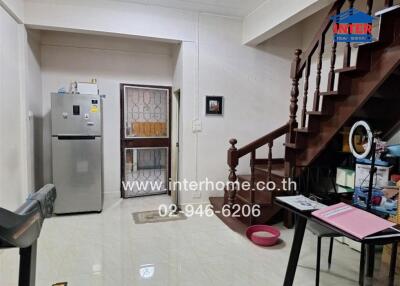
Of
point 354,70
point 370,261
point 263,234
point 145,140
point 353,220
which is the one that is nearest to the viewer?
point 353,220

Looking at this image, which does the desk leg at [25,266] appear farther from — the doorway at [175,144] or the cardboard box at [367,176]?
the doorway at [175,144]

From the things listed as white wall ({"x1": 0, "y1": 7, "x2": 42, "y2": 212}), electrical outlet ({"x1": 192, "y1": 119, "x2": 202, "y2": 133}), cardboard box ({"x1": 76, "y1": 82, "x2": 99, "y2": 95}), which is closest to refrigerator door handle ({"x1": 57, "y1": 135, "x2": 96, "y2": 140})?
white wall ({"x1": 0, "y1": 7, "x2": 42, "y2": 212})

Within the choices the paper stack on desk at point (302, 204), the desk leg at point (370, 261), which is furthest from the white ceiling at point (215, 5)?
the desk leg at point (370, 261)

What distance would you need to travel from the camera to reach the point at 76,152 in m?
3.92

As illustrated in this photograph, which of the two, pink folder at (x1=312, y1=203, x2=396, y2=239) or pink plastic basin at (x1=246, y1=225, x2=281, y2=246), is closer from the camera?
pink folder at (x1=312, y1=203, x2=396, y2=239)

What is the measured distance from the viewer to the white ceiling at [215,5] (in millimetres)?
3758

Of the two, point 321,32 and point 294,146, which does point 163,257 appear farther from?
point 321,32

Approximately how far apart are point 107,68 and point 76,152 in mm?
1593

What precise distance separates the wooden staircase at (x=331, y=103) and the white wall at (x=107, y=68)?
2.24 m

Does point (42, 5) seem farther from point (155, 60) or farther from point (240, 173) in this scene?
point (240, 173)

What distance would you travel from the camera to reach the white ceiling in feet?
12.3

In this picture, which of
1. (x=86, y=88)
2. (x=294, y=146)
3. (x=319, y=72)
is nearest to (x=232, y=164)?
(x=294, y=146)

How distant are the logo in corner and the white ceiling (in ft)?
4.80

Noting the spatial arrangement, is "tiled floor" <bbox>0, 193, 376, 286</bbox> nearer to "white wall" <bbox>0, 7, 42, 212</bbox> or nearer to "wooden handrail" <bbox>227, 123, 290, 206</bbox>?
"white wall" <bbox>0, 7, 42, 212</bbox>
